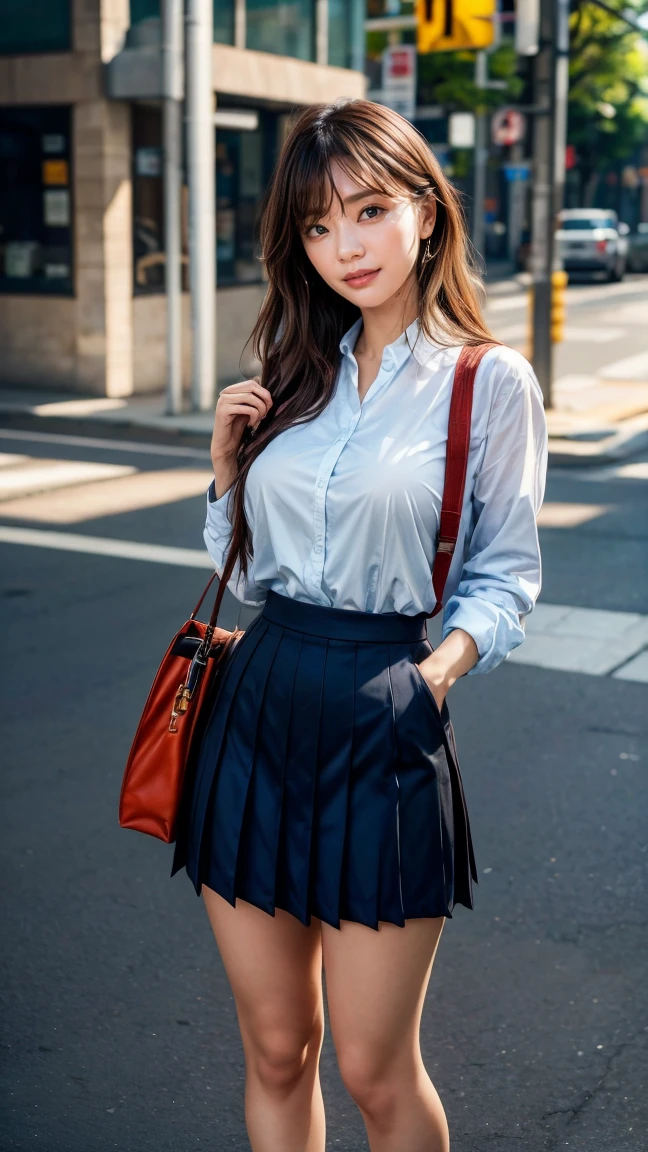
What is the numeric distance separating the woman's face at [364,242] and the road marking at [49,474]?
27.4 feet

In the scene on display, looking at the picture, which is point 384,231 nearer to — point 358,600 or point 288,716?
point 358,600

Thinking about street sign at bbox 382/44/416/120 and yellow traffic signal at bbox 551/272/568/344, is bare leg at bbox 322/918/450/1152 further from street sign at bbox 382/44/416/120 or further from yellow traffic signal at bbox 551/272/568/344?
street sign at bbox 382/44/416/120

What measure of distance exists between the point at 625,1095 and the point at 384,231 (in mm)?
1979

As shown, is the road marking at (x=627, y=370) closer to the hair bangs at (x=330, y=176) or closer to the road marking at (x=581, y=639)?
the road marking at (x=581, y=639)

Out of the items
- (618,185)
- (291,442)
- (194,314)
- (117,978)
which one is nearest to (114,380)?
(194,314)

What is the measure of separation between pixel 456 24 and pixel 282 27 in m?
5.77

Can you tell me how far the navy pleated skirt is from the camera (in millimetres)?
2274

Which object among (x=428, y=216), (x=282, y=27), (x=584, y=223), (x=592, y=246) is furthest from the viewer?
(x=584, y=223)

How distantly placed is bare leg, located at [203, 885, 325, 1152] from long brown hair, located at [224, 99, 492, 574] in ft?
2.05

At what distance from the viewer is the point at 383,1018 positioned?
2.26m

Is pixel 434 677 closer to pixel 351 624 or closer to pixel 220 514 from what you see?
pixel 351 624

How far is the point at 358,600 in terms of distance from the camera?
2324 mm

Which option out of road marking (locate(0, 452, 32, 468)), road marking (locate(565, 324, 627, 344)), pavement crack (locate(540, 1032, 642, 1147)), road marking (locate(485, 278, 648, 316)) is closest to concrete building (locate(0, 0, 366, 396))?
road marking (locate(0, 452, 32, 468))

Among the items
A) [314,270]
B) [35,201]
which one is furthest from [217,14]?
[314,270]
